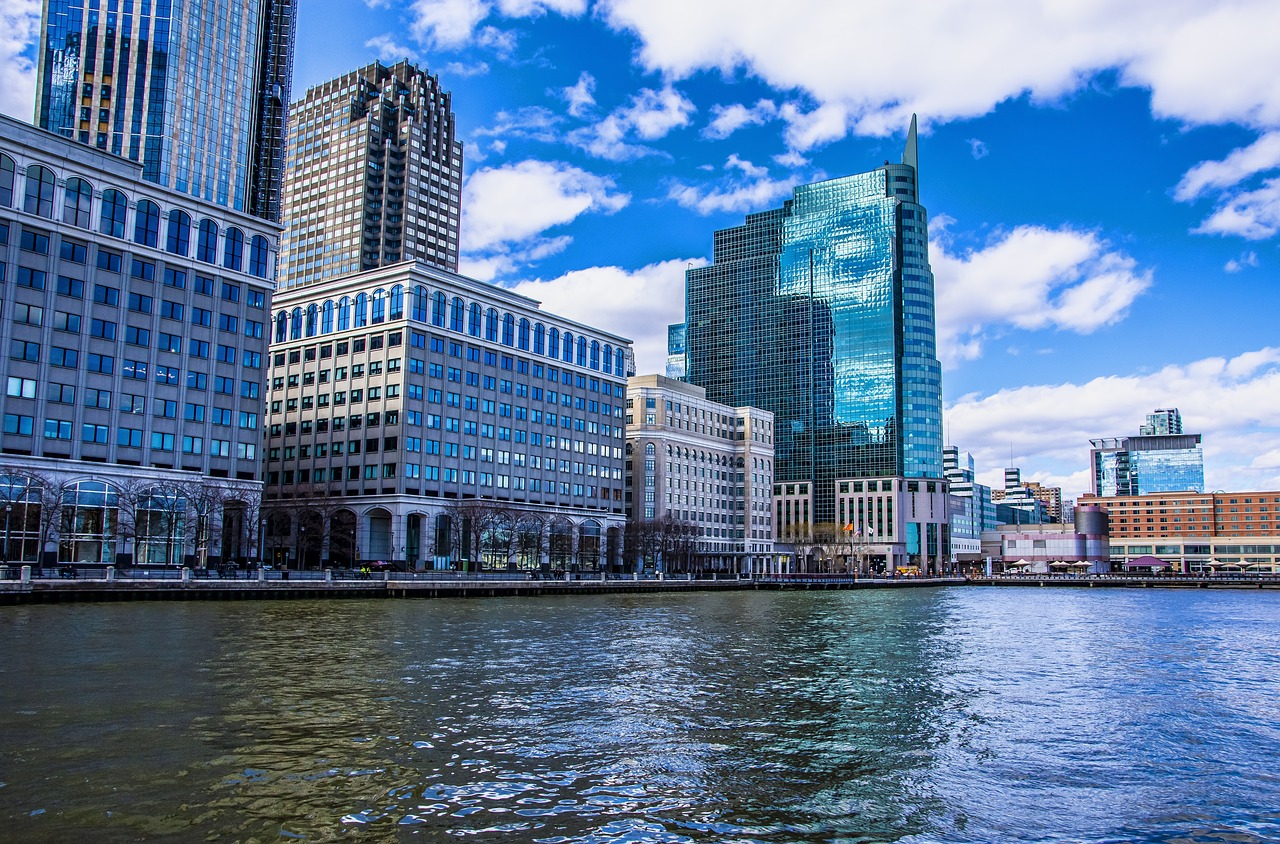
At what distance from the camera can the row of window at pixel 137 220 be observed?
3831 inches

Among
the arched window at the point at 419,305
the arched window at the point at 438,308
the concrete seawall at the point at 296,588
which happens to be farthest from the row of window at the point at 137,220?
the concrete seawall at the point at 296,588

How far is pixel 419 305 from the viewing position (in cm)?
14038

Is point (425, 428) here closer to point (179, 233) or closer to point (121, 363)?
point (179, 233)

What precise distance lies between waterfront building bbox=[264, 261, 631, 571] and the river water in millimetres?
82476

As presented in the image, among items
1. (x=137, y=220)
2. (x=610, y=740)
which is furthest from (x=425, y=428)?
(x=610, y=740)

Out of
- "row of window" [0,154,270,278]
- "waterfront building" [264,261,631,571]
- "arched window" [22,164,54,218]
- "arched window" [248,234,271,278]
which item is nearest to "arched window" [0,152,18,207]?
"row of window" [0,154,270,278]

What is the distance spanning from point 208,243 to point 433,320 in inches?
1381

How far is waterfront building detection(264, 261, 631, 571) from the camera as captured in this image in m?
138

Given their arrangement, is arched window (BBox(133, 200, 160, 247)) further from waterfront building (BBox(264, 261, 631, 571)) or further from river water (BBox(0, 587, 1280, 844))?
river water (BBox(0, 587, 1280, 844))

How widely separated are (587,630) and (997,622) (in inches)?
1555

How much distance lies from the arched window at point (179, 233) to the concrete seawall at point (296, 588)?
1588 inches

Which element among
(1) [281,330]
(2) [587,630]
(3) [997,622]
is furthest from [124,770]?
(1) [281,330]

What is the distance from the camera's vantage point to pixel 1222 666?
5072 cm

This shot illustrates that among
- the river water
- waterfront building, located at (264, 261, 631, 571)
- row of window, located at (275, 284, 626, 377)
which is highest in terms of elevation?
row of window, located at (275, 284, 626, 377)
